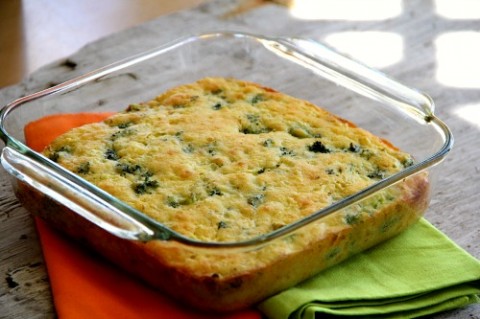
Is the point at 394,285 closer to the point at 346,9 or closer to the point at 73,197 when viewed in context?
the point at 73,197

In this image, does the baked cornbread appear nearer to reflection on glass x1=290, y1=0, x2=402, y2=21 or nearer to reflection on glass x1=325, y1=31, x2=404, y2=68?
reflection on glass x1=325, y1=31, x2=404, y2=68

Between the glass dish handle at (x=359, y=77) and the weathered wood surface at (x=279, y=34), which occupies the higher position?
the glass dish handle at (x=359, y=77)

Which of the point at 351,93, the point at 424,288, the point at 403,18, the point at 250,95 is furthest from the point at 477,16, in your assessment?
the point at 424,288

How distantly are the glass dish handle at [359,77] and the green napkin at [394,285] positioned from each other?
0.29 meters

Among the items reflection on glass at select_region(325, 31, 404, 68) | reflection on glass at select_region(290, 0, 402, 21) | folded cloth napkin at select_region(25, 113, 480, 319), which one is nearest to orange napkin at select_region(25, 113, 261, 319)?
folded cloth napkin at select_region(25, 113, 480, 319)

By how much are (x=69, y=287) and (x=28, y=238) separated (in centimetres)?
21

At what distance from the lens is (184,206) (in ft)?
5.27

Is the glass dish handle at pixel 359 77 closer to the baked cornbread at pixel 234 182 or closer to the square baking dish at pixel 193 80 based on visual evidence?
the square baking dish at pixel 193 80

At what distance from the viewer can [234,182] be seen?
167 cm

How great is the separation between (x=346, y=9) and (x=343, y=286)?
1.24m

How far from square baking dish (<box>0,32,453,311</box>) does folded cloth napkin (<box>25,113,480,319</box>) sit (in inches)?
1.0

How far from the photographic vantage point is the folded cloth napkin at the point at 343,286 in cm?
153

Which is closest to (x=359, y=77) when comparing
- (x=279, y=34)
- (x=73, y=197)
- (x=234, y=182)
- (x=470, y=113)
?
(x=470, y=113)

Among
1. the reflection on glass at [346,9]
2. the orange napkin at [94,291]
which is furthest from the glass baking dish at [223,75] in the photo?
the reflection on glass at [346,9]
